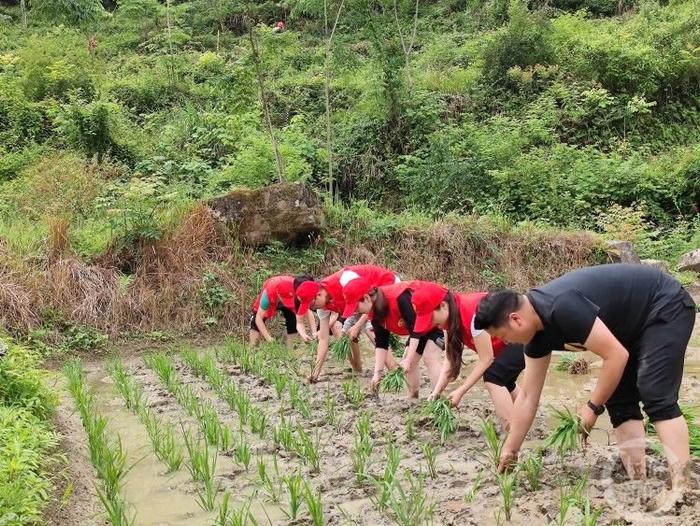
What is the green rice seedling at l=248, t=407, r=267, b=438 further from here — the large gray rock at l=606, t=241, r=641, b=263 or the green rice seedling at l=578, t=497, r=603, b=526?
the large gray rock at l=606, t=241, r=641, b=263

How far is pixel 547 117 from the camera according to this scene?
51.1 feet

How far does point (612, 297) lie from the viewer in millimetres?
3203

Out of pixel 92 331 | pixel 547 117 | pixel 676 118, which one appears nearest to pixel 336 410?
pixel 92 331

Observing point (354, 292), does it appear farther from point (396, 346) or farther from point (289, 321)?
point (289, 321)

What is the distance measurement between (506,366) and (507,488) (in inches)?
52.2

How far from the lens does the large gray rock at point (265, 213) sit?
1092cm

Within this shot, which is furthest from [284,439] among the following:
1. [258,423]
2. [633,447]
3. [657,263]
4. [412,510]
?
[657,263]

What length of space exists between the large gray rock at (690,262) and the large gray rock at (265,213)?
20.9 feet

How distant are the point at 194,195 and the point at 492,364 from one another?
9.39 meters

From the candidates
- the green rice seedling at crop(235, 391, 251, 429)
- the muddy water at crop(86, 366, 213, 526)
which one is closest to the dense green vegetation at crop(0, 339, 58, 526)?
the muddy water at crop(86, 366, 213, 526)

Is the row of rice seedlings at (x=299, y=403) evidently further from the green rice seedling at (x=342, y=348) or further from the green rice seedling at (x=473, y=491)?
the green rice seedling at (x=473, y=491)

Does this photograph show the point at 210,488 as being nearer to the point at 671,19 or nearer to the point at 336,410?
the point at 336,410

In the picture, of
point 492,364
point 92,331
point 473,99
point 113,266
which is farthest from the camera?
point 473,99

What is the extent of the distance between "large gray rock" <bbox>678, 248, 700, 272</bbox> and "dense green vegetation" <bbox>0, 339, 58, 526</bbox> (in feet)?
33.4
